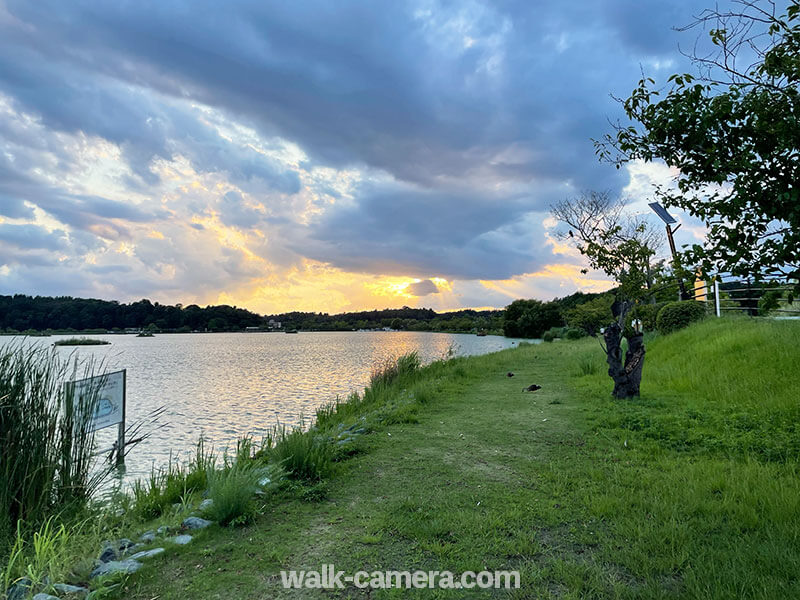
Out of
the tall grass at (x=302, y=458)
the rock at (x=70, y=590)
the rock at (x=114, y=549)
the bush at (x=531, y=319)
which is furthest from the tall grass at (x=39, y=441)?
the bush at (x=531, y=319)

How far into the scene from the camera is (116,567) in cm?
294

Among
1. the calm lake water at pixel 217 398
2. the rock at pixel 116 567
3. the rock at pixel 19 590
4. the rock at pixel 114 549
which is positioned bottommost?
the calm lake water at pixel 217 398

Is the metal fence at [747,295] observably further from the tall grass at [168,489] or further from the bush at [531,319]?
the bush at [531,319]

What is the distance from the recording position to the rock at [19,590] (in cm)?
255

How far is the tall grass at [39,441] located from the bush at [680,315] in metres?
17.9

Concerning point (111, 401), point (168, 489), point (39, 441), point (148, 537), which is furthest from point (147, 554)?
point (111, 401)

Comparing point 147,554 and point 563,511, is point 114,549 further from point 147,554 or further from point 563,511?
point 563,511

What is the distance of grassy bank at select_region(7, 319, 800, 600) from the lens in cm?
274

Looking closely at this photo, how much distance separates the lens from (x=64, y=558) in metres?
2.85

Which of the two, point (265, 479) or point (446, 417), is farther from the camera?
point (446, 417)

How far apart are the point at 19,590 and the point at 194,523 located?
119cm

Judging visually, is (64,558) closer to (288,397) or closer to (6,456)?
(6,456)

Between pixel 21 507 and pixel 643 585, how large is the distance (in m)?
4.60

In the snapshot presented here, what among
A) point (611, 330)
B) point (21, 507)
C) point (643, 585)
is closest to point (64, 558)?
point (21, 507)
